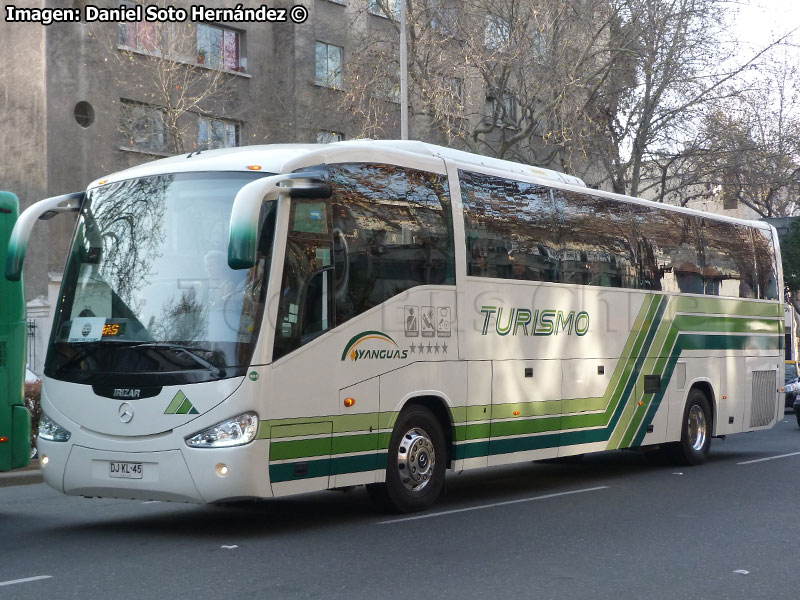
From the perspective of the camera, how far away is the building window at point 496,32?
86.4ft

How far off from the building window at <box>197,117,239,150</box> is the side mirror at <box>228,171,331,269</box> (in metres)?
19.5

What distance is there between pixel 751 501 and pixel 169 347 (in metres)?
6.27

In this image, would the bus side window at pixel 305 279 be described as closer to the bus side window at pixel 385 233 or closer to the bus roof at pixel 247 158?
the bus side window at pixel 385 233

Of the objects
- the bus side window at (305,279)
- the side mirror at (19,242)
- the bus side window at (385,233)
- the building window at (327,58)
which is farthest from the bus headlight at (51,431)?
the building window at (327,58)

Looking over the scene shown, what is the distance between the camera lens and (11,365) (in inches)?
398

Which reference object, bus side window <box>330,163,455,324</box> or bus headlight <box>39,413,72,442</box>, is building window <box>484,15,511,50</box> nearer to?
bus side window <box>330,163,455,324</box>

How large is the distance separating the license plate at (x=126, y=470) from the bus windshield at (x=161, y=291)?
2.15ft

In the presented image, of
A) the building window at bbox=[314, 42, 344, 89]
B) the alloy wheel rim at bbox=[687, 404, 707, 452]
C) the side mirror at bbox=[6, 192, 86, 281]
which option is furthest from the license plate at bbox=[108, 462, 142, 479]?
the building window at bbox=[314, 42, 344, 89]

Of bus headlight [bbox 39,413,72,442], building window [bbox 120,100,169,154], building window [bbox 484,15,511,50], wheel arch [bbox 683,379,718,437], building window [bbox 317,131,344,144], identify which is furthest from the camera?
building window [bbox 317,131,344,144]

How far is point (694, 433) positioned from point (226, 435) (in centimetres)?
896

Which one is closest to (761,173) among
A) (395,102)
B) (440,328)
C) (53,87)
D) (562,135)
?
(562,135)

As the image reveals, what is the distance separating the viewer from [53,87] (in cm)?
2762

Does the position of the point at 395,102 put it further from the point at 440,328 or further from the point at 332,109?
the point at 440,328

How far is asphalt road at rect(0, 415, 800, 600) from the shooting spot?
7215mm
